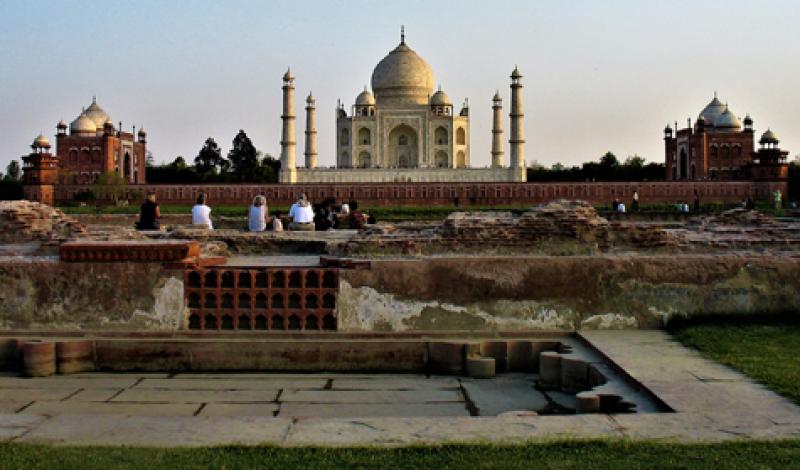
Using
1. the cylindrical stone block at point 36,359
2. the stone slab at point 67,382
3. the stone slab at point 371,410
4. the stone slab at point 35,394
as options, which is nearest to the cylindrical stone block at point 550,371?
the stone slab at point 371,410

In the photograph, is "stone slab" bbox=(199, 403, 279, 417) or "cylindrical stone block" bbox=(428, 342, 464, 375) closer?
"stone slab" bbox=(199, 403, 279, 417)

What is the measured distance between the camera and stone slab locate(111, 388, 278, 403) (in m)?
4.36

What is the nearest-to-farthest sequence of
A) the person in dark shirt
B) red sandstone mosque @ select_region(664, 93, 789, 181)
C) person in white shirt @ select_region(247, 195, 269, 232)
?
the person in dark shirt, person in white shirt @ select_region(247, 195, 269, 232), red sandstone mosque @ select_region(664, 93, 789, 181)

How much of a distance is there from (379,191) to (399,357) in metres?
31.9

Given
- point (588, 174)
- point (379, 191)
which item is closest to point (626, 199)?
point (379, 191)

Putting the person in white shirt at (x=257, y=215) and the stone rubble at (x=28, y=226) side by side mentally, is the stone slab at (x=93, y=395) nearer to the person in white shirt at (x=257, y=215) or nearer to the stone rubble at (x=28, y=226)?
the stone rubble at (x=28, y=226)

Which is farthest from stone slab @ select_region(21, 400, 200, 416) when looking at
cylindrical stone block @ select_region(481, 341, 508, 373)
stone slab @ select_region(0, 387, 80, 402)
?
cylindrical stone block @ select_region(481, 341, 508, 373)

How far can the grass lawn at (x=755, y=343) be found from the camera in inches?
155

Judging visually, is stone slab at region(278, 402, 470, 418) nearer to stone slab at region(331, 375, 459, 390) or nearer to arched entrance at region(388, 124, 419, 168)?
stone slab at region(331, 375, 459, 390)

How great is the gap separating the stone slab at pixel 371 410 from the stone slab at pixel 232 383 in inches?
15.9

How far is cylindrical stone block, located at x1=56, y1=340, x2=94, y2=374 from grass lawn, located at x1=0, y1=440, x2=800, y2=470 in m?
2.16

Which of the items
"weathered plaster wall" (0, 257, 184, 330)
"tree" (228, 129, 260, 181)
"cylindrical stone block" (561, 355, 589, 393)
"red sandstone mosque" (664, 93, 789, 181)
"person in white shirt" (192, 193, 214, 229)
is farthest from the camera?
"tree" (228, 129, 260, 181)

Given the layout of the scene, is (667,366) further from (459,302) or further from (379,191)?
(379,191)

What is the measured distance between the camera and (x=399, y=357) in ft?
16.8
